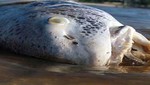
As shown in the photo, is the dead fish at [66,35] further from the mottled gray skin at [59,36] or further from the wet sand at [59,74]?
the wet sand at [59,74]

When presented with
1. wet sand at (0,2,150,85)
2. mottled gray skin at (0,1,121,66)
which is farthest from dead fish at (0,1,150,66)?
wet sand at (0,2,150,85)

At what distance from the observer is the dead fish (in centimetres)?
399

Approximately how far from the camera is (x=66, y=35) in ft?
13.3

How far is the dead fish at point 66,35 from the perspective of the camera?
3988mm

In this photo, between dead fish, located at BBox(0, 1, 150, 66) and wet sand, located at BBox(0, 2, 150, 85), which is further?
dead fish, located at BBox(0, 1, 150, 66)

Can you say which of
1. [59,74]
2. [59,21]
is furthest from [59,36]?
[59,74]

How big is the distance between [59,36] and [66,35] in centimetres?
8

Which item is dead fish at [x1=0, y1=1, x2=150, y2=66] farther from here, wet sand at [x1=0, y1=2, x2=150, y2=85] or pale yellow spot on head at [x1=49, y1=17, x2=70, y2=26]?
wet sand at [x1=0, y1=2, x2=150, y2=85]

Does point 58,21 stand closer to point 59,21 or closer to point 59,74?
point 59,21

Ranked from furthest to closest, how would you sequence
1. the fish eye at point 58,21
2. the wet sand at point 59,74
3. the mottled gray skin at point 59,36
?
1. the fish eye at point 58,21
2. the mottled gray skin at point 59,36
3. the wet sand at point 59,74

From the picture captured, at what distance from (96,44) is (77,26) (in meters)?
0.31

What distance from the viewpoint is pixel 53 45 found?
399 cm

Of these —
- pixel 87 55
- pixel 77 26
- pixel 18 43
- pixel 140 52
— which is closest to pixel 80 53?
pixel 87 55


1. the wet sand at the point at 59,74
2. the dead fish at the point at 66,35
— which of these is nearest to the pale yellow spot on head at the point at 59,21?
the dead fish at the point at 66,35
